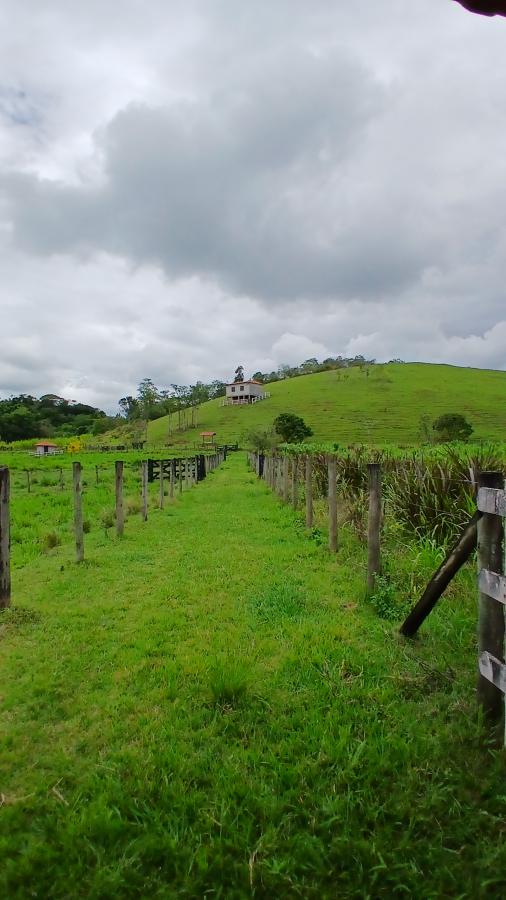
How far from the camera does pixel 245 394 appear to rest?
348 ft

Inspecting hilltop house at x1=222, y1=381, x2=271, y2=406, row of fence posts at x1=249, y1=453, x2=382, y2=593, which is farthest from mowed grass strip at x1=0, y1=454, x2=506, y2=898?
hilltop house at x1=222, y1=381, x2=271, y2=406

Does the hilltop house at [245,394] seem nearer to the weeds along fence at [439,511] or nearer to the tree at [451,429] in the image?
the tree at [451,429]

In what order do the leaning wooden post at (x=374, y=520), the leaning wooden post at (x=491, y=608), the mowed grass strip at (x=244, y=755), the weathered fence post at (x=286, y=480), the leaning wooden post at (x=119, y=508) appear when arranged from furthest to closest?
the weathered fence post at (x=286, y=480) < the leaning wooden post at (x=119, y=508) < the leaning wooden post at (x=374, y=520) < the leaning wooden post at (x=491, y=608) < the mowed grass strip at (x=244, y=755)

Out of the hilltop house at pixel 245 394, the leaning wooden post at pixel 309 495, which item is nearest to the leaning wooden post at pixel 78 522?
the leaning wooden post at pixel 309 495

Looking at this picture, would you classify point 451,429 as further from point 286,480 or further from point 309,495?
point 309,495

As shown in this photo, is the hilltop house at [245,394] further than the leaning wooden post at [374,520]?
Yes

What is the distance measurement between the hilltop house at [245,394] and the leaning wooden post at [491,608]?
3992 inches

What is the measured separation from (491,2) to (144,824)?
135 inches

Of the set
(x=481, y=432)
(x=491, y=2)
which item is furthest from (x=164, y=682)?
(x=481, y=432)

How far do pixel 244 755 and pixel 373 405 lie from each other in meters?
85.8

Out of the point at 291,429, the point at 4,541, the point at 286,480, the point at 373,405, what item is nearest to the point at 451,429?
the point at 291,429

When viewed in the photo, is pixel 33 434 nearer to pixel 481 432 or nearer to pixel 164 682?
pixel 481 432

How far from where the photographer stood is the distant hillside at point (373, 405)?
226ft

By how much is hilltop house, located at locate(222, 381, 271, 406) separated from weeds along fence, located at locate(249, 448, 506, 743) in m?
90.6
